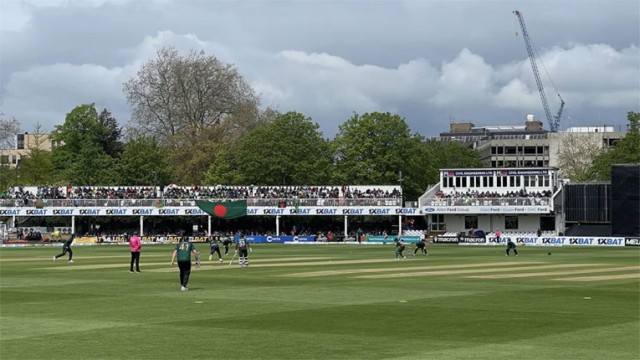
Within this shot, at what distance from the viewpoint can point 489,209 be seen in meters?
105

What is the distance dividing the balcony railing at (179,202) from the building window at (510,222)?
12.2 metres

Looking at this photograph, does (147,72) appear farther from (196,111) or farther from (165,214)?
(165,214)

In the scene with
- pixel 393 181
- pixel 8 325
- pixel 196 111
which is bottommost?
pixel 8 325

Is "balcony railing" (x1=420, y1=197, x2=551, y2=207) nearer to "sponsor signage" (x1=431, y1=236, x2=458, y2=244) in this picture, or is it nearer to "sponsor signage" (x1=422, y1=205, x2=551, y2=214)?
"sponsor signage" (x1=422, y1=205, x2=551, y2=214)

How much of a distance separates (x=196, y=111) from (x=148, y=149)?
10.3m

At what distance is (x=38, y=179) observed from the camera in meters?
132

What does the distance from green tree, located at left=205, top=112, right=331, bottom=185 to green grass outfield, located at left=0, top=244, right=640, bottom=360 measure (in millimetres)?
70448

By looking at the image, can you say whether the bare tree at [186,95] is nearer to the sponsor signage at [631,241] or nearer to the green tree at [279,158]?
the green tree at [279,158]

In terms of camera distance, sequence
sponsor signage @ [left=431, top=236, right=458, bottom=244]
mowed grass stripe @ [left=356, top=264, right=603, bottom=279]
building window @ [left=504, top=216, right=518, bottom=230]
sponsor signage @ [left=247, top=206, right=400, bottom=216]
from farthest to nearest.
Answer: building window @ [left=504, top=216, right=518, bottom=230], sponsor signage @ [left=247, top=206, right=400, bottom=216], sponsor signage @ [left=431, top=236, right=458, bottom=244], mowed grass stripe @ [left=356, top=264, right=603, bottom=279]

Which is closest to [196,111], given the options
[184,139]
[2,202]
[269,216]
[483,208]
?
[184,139]

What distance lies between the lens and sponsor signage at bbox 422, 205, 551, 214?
104 metres

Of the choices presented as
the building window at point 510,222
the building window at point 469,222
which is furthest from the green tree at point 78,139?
the building window at point 510,222

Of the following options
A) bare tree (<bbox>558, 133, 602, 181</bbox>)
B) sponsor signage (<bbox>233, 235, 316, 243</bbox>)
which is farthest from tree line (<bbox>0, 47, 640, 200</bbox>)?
bare tree (<bbox>558, 133, 602, 181</bbox>)

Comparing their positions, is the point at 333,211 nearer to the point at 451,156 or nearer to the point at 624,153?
the point at 624,153
